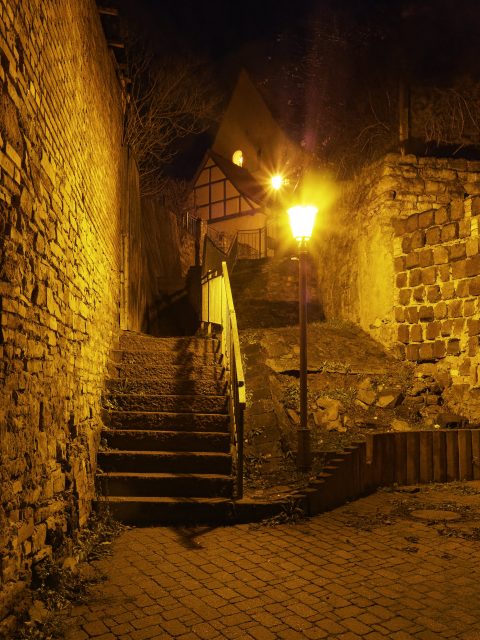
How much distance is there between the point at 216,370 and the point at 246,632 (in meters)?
4.31

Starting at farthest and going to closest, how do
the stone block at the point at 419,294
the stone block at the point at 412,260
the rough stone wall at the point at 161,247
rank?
the rough stone wall at the point at 161,247, the stone block at the point at 412,260, the stone block at the point at 419,294

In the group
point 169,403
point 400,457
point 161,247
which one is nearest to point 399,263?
point 400,457

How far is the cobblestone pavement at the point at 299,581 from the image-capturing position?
3.21 metres

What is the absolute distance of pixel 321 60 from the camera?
13.3 metres

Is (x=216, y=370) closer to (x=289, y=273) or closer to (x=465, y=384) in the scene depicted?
(x=465, y=384)

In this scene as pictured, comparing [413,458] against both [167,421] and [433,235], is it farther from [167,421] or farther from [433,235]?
[433,235]

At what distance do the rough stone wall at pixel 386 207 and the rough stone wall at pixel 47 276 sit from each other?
5.66 metres

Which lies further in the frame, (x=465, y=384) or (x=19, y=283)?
(x=465, y=384)

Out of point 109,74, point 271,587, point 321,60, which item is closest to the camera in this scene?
point 271,587

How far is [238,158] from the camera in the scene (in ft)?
92.1

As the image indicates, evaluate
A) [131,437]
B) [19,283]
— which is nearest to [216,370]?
[131,437]

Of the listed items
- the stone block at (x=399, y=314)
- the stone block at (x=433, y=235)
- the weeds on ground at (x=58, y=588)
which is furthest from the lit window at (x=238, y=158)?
the weeds on ground at (x=58, y=588)

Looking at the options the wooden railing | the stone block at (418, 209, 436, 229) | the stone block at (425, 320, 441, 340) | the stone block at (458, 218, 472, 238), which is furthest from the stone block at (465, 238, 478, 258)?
the wooden railing

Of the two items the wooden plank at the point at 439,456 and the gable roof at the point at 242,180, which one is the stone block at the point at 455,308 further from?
the gable roof at the point at 242,180
